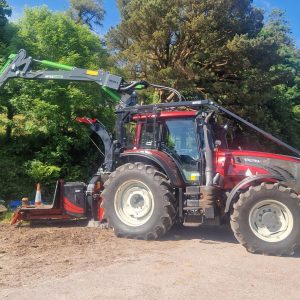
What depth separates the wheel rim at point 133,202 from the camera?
887 centimetres

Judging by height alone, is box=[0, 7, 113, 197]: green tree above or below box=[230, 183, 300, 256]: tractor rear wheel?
above

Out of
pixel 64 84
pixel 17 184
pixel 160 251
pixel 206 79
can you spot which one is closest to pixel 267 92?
pixel 206 79

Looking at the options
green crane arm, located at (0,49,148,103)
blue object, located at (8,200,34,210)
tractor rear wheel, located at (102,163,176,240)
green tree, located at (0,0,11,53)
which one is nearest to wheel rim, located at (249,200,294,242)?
tractor rear wheel, located at (102,163,176,240)

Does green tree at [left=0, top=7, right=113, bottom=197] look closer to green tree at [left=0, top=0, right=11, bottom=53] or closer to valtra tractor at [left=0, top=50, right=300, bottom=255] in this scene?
green tree at [left=0, top=0, right=11, bottom=53]

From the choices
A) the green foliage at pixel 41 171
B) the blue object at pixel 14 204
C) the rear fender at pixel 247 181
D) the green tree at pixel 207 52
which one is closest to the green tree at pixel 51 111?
the green foliage at pixel 41 171

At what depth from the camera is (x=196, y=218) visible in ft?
28.5

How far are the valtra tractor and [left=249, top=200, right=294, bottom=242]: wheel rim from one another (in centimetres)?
2

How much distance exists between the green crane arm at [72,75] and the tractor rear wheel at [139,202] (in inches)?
78.8

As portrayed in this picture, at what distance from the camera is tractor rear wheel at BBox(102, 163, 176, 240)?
28.0 feet

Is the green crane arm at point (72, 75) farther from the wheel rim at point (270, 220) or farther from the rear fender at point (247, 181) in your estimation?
the wheel rim at point (270, 220)

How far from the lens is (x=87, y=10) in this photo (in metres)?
48.1

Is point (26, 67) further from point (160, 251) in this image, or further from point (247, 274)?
point (247, 274)

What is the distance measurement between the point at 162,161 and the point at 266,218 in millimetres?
2247

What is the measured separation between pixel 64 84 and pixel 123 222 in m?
7.37
